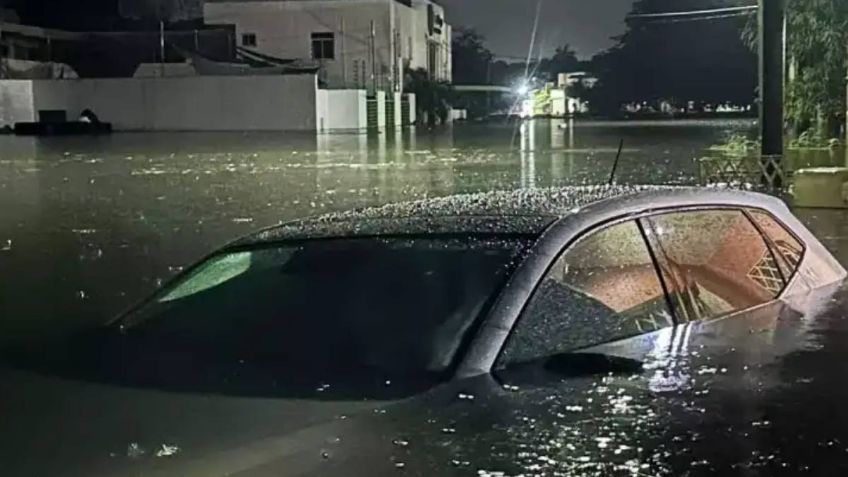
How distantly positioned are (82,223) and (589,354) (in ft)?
45.0

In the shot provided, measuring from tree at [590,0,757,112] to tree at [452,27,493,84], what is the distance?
22082mm

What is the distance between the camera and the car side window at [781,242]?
6039mm

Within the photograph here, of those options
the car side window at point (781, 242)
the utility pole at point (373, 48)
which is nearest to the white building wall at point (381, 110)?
the utility pole at point (373, 48)

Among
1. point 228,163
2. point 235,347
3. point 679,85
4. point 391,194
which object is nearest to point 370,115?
point 679,85

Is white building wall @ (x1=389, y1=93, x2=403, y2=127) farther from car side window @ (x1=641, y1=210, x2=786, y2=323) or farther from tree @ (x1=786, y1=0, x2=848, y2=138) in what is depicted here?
car side window @ (x1=641, y1=210, x2=786, y2=323)

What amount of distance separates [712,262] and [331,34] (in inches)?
2677

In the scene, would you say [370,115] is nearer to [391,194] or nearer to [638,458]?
[391,194]

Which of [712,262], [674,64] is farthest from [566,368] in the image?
[674,64]

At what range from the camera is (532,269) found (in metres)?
4.63

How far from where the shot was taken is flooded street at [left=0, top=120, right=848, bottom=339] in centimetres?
1176

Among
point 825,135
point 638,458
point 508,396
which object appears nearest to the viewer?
point 638,458

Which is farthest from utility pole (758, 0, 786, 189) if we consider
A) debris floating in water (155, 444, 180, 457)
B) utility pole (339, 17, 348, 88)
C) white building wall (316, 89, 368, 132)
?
utility pole (339, 17, 348, 88)

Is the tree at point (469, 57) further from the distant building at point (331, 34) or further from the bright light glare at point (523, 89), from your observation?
the distant building at point (331, 34)

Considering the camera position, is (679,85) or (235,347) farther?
(679,85)
